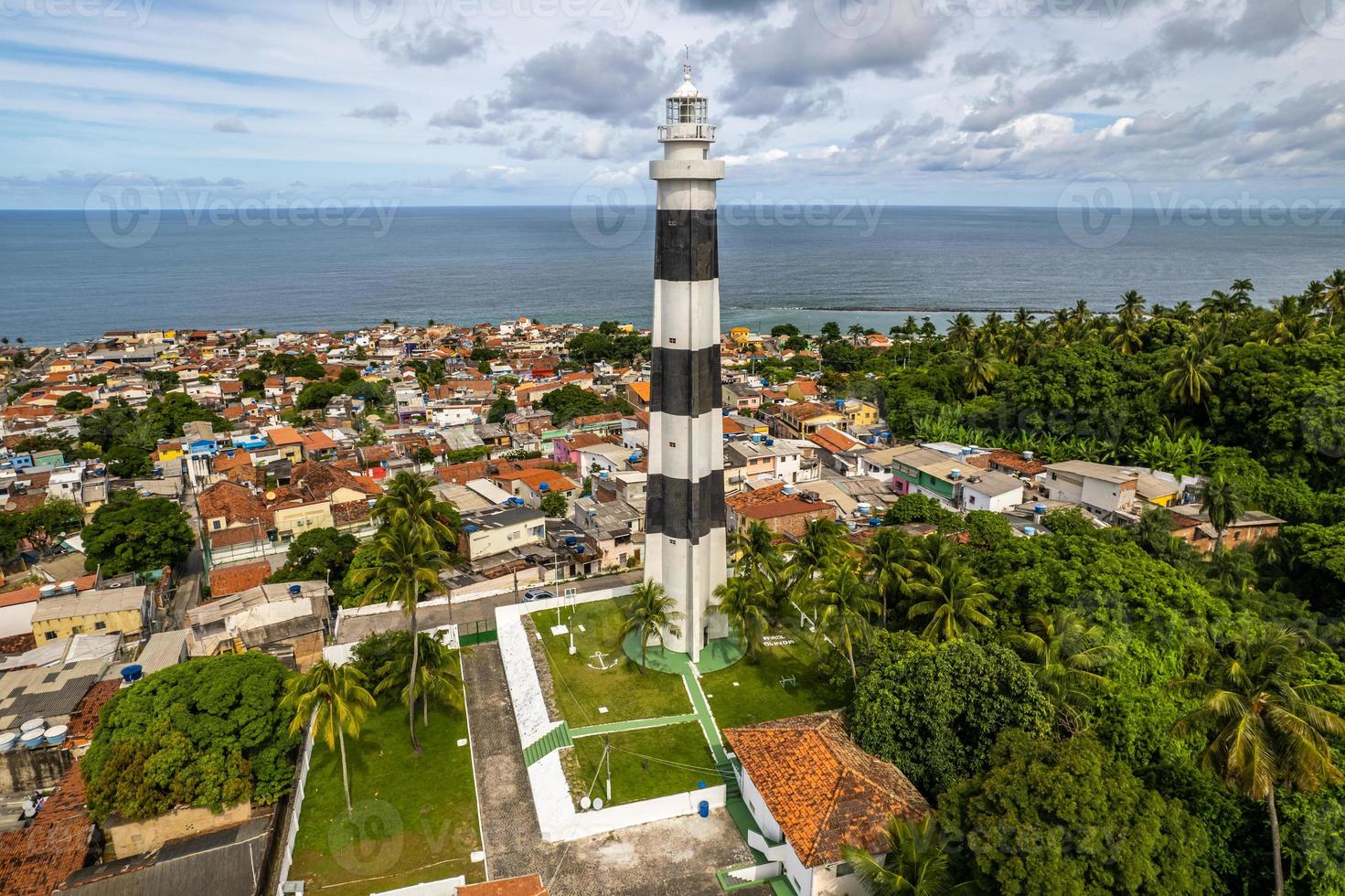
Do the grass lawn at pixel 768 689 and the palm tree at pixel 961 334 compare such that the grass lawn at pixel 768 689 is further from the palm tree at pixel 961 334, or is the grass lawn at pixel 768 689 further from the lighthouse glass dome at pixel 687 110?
the palm tree at pixel 961 334

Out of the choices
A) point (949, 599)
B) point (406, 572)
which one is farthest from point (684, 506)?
point (406, 572)

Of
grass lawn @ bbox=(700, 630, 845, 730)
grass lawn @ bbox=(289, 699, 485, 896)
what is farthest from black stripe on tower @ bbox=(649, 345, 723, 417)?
grass lawn @ bbox=(289, 699, 485, 896)

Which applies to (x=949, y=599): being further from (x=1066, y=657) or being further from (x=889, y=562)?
(x=1066, y=657)

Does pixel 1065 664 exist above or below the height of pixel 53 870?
above

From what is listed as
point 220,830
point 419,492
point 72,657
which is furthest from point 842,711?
point 72,657

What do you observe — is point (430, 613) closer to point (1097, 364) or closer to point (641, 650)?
point (641, 650)

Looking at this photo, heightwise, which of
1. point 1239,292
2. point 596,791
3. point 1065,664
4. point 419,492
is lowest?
point 596,791
